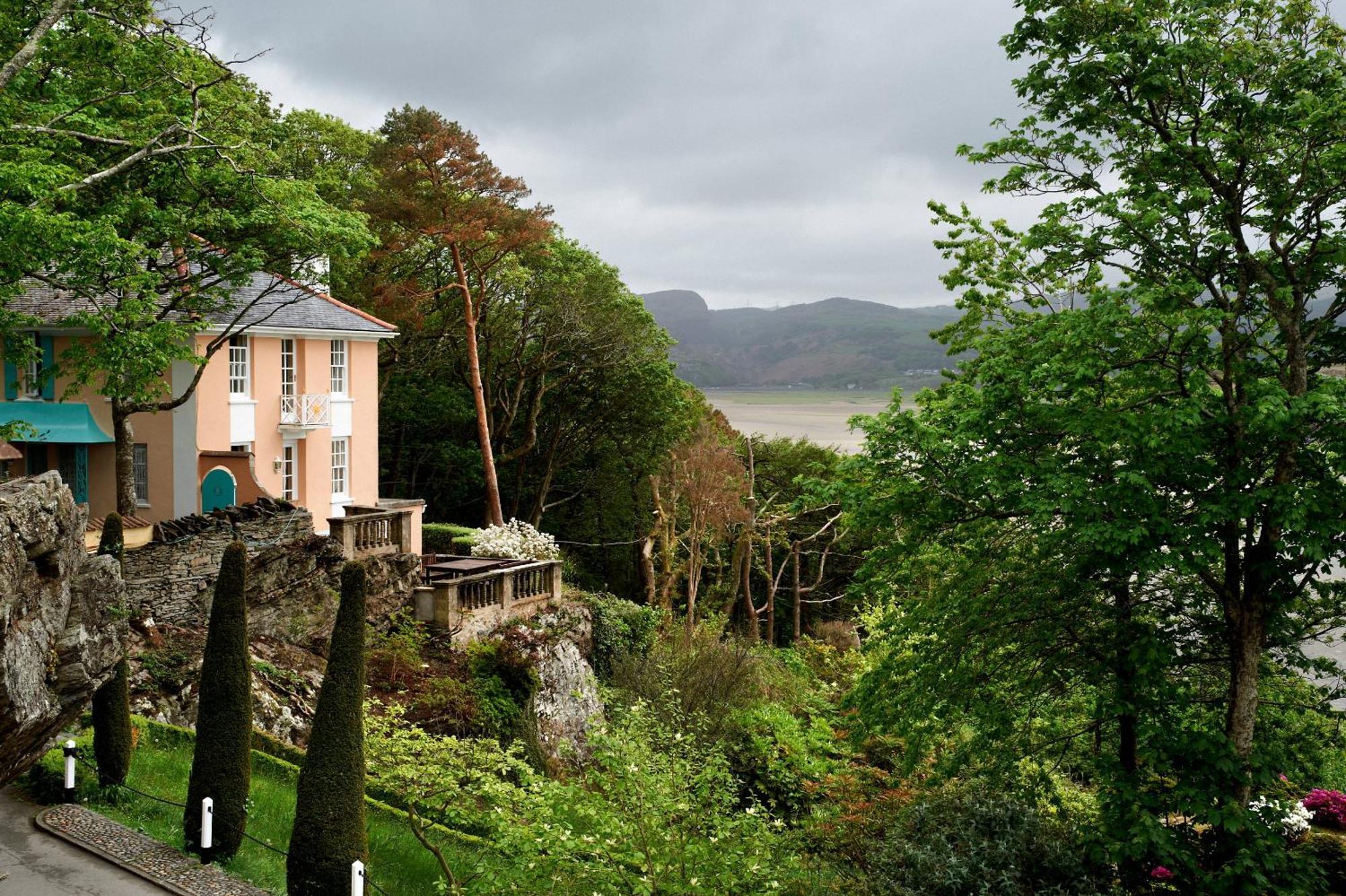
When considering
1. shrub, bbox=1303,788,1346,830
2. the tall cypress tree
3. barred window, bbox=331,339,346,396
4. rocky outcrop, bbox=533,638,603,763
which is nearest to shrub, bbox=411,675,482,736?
rocky outcrop, bbox=533,638,603,763

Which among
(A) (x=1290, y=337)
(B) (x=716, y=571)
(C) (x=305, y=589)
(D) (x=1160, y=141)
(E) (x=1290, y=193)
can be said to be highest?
(D) (x=1160, y=141)

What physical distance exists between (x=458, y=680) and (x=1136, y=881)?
1454cm

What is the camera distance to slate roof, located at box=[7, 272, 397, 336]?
25.4m

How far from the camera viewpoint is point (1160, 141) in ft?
46.9

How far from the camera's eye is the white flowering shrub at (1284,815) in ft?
41.3

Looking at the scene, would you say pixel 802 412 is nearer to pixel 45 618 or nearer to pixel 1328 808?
pixel 1328 808

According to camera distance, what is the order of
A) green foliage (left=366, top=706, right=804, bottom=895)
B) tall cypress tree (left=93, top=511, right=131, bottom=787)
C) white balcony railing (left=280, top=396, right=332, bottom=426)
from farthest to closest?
white balcony railing (left=280, top=396, right=332, bottom=426), tall cypress tree (left=93, top=511, right=131, bottom=787), green foliage (left=366, top=706, right=804, bottom=895)

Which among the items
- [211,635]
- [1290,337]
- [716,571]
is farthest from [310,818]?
[716,571]

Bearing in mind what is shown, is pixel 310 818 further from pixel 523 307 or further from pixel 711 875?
pixel 523 307

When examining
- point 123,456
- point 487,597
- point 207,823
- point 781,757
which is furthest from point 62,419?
point 781,757

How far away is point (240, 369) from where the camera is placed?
94.0 ft

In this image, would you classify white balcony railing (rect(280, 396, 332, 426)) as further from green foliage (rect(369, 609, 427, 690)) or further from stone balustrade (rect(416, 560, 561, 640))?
green foliage (rect(369, 609, 427, 690))

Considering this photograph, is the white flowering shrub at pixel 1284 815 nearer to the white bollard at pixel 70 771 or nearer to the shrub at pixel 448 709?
the shrub at pixel 448 709

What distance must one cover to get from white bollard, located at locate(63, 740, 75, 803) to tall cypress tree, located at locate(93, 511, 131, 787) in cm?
32
